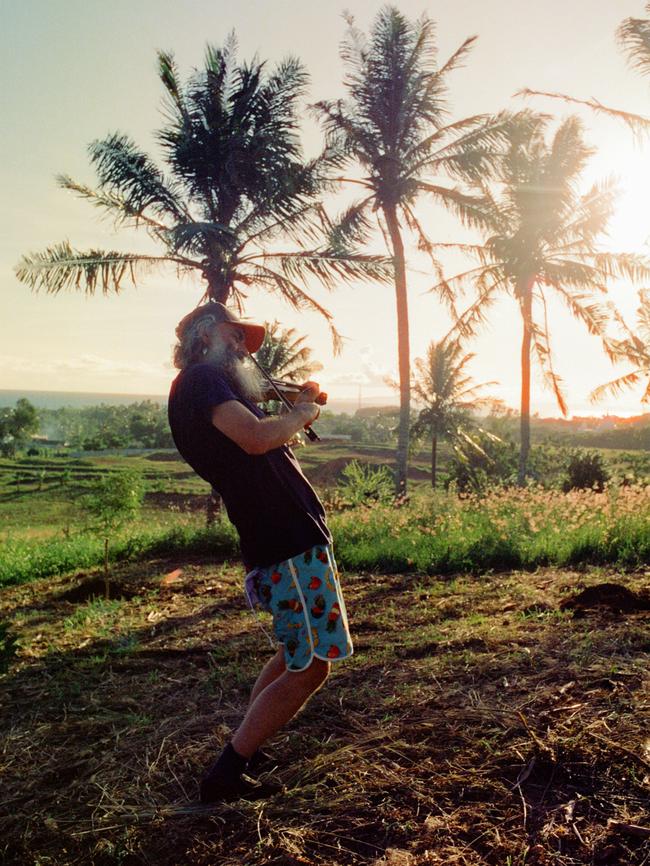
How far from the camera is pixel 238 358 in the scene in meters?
2.52

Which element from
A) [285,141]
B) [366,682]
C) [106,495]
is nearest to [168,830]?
[366,682]

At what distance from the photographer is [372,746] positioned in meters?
2.62

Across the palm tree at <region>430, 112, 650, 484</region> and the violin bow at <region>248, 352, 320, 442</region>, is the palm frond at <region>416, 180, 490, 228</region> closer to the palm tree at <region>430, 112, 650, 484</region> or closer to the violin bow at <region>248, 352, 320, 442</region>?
the palm tree at <region>430, 112, 650, 484</region>

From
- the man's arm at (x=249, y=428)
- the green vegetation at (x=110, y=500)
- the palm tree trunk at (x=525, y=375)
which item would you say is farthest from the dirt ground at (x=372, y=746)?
the palm tree trunk at (x=525, y=375)

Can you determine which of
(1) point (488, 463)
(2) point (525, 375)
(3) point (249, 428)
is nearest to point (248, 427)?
(3) point (249, 428)

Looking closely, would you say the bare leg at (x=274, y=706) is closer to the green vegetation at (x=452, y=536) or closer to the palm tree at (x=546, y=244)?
the green vegetation at (x=452, y=536)

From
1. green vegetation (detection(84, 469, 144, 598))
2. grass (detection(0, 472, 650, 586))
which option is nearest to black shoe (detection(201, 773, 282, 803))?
grass (detection(0, 472, 650, 586))

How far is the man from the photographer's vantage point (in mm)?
2295

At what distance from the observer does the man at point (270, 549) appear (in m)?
2.29

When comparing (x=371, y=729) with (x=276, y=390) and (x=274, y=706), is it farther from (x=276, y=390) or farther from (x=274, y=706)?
(x=276, y=390)

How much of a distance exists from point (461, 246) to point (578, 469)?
9314 millimetres

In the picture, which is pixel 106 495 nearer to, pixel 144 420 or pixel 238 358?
pixel 238 358

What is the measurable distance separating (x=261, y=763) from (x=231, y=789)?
0.32 metres

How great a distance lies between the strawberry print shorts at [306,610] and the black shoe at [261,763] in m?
0.60
